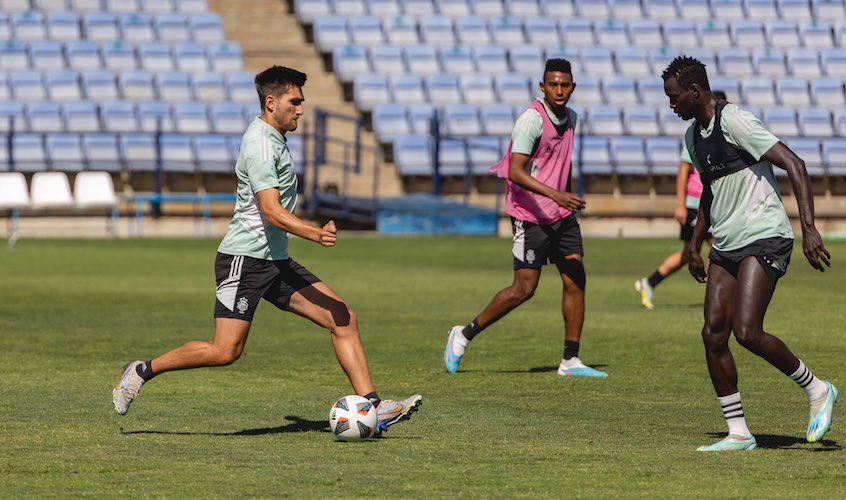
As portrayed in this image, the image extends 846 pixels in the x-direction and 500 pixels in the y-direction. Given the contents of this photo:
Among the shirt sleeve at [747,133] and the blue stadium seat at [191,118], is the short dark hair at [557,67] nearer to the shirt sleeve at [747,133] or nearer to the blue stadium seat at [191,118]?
the shirt sleeve at [747,133]

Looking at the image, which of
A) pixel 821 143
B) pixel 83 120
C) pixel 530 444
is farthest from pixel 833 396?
pixel 821 143

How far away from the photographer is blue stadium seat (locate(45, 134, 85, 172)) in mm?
32500

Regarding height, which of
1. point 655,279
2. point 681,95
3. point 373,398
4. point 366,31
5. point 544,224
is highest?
point 681,95

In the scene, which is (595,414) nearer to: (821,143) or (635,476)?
(635,476)

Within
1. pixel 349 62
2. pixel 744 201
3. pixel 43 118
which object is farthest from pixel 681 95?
pixel 349 62

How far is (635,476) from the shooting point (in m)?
7.10

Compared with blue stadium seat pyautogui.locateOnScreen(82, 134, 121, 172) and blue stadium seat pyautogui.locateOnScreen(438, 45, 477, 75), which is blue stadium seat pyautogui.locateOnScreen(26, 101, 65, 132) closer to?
blue stadium seat pyautogui.locateOnScreen(82, 134, 121, 172)

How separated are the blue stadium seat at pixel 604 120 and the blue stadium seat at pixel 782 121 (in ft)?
11.9

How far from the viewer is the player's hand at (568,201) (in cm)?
1073

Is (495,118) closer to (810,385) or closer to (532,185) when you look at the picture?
(532,185)

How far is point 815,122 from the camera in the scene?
3734 centimetres

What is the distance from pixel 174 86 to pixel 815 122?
15.0 metres

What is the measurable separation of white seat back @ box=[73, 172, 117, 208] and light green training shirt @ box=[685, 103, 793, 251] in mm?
24067

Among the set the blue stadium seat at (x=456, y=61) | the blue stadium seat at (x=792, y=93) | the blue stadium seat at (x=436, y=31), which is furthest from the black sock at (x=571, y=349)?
the blue stadium seat at (x=792, y=93)
